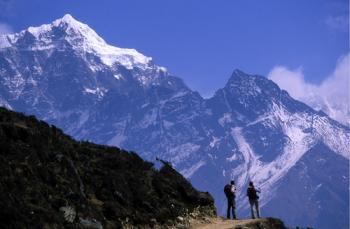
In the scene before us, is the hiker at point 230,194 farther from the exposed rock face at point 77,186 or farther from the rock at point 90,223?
the rock at point 90,223

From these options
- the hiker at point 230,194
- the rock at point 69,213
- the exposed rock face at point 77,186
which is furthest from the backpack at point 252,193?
the rock at point 69,213

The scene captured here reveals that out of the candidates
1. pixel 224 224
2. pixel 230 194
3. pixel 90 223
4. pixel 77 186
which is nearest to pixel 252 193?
pixel 230 194

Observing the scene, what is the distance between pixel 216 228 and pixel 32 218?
955 cm

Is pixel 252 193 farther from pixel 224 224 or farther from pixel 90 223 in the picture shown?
pixel 90 223

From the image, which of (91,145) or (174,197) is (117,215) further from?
(91,145)

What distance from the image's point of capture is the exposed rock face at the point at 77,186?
88.3 ft

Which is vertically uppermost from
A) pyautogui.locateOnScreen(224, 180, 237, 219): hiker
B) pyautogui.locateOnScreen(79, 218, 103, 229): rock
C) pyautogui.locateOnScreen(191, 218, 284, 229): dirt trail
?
pyautogui.locateOnScreen(224, 180, 237, 219): hiker

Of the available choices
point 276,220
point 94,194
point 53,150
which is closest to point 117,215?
point 94,194

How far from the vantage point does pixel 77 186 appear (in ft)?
102

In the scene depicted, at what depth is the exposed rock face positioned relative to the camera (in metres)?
26.9

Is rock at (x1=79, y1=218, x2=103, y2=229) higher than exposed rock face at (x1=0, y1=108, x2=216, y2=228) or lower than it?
lower

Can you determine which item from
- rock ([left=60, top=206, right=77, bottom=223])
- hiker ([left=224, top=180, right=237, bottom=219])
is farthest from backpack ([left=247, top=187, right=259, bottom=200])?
rock ([left=60, top=206, right=77, bottom=223])

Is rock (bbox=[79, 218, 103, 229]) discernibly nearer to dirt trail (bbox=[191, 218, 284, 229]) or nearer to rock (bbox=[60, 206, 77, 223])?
rock (bbox=[60, 206, 77, 223])

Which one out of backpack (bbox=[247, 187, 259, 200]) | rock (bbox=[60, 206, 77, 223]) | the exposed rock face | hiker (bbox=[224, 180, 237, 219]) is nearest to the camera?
the exposed rock face
